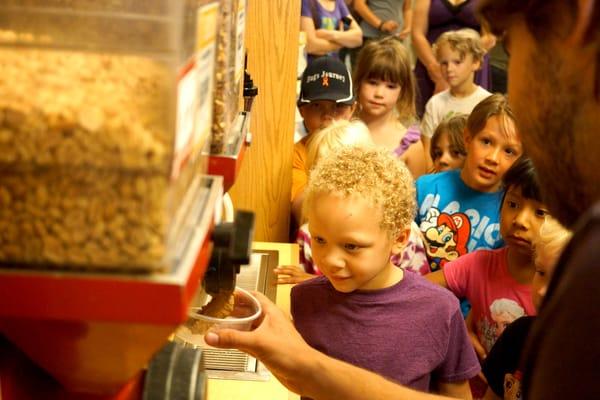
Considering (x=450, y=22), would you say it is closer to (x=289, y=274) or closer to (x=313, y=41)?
(x=313, y=41)

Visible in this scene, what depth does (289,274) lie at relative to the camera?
6.89 feet

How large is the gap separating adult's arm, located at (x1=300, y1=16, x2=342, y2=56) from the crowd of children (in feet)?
3.94

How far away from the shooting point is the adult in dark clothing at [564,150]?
654 millimetres

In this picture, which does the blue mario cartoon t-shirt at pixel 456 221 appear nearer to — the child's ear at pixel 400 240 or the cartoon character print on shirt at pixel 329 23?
the child's ear at pixel 400 240

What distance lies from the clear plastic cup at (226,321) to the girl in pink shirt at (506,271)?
1.09 m

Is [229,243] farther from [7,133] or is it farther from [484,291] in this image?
[484,291]

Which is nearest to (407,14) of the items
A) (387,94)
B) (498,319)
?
(387,94)

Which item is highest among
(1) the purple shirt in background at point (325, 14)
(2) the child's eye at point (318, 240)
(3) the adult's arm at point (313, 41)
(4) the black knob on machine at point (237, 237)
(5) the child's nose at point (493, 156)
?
(1) the purple shirt in background at point (325, 14)

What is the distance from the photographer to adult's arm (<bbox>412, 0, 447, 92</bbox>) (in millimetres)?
4664

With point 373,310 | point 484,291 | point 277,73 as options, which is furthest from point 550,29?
point 277,73

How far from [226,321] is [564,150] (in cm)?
61

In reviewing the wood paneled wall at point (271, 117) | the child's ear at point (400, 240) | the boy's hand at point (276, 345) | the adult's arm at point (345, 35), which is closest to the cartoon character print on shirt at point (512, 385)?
the child's ear at point (400, 240)

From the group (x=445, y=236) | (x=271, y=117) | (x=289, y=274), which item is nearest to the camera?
(x=289, y=274)

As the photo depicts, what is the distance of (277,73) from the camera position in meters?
2.63
